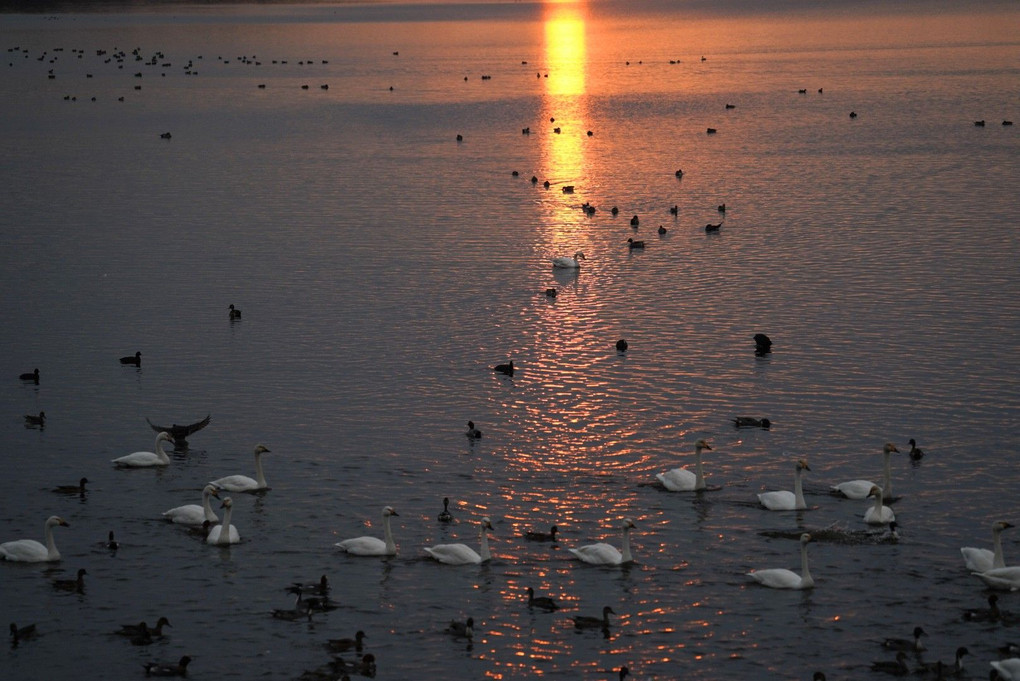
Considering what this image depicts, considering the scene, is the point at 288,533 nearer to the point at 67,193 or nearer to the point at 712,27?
the point at 67,193

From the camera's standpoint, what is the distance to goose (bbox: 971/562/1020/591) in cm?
2367

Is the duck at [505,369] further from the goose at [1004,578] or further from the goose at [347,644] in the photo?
the goose at [1004,578]

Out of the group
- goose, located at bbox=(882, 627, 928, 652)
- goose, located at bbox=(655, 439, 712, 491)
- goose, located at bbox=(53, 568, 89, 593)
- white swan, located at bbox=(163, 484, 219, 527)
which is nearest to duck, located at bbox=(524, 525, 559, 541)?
goose, located at bbox=(655, 439, 712, 491)

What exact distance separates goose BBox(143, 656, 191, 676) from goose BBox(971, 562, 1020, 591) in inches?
512

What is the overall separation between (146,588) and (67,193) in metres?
45.7

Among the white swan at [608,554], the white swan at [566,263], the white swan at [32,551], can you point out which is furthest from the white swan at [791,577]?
the white swan at [566,263]

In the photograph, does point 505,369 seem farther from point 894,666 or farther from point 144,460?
point 894,666

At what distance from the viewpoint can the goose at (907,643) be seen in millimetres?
21656

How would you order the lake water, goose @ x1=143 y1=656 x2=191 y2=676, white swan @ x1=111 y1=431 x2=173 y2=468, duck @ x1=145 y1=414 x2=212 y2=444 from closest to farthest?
goose @ x1=143 y1=656 x2=191 y2=676
the lake water
white swan @ x1=111 y1=431 x2=173 y2=468
duck @ x1=145 y1=414 x2=212 y2=444

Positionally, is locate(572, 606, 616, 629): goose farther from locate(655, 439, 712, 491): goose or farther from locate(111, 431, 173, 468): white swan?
locate(111, 431, 173, 468): white swan

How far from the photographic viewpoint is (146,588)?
80.4 feet

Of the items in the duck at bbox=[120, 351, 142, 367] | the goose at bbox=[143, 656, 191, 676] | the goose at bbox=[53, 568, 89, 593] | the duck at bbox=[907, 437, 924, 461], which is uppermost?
the duck at bbox=[120, 351, 142, 367]

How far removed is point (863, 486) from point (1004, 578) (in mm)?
4313

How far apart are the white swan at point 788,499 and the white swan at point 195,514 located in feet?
34.4
